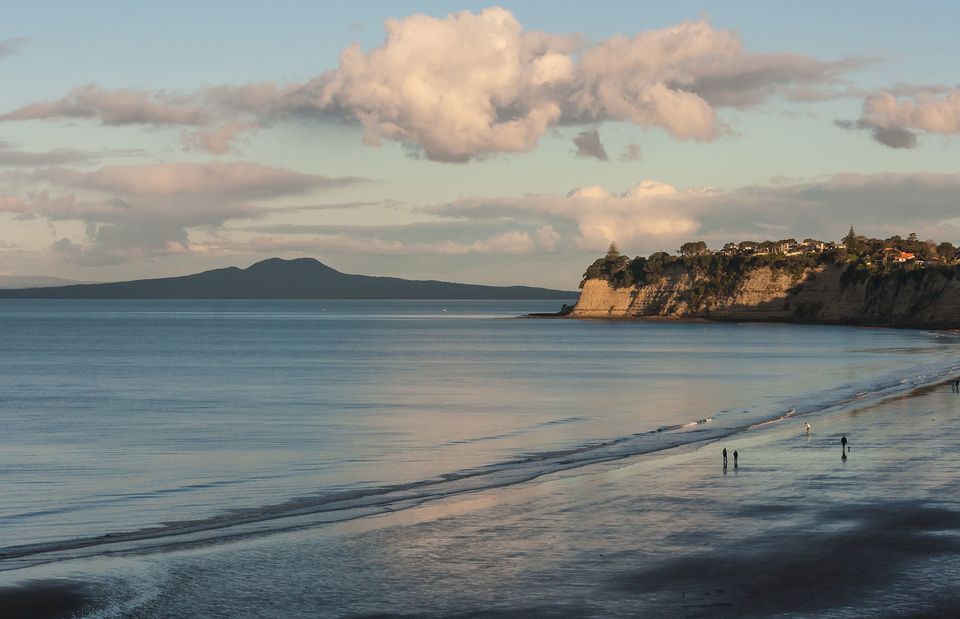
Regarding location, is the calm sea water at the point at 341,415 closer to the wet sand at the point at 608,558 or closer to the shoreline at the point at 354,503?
the shoreline at the point at 354,503

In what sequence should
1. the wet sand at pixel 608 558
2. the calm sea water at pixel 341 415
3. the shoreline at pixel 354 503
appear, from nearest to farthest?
the wet sand at pixel 608 558
the shoreline at pixel 354 503
the calm sea water at pixel 341 415

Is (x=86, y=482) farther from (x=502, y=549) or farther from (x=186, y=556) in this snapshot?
(x=502, y=549)

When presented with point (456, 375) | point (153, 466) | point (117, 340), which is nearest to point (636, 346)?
point (456, 375)

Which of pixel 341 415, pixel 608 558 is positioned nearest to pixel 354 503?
pixel 608 558

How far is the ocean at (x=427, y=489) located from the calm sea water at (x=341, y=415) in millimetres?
233

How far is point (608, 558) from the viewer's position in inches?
891

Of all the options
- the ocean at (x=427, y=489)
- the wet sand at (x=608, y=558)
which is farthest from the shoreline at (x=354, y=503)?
the wet sand at (x=608, y=558)

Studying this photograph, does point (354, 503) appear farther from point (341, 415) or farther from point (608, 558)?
point (341, 415)

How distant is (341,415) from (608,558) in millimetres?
35509

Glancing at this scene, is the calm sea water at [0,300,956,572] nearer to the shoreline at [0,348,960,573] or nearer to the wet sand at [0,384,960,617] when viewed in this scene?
the shoreline at [0,348,960,573]

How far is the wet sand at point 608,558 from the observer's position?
19.2m

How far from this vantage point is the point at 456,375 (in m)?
89.9

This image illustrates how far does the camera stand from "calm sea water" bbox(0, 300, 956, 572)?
107 feet

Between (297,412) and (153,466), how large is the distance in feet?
67.0
